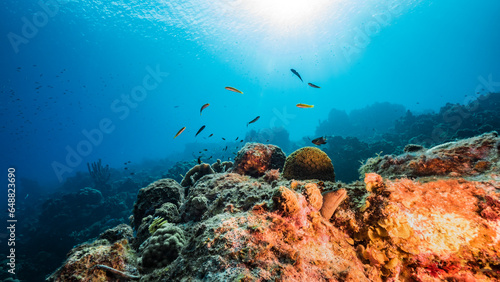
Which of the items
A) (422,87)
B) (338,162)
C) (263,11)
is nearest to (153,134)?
(263,11)

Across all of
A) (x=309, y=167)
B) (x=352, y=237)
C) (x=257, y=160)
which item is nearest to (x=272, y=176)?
(x=309, y=167)

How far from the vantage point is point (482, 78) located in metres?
89.5

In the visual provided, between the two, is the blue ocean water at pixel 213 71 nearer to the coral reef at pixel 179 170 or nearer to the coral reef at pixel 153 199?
the coral reef at pixel 179 170

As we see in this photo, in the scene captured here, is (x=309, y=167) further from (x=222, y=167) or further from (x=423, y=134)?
(x=423, y=134)

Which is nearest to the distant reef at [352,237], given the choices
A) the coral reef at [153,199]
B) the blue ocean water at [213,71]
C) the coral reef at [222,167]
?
the coral reef at [153,199]

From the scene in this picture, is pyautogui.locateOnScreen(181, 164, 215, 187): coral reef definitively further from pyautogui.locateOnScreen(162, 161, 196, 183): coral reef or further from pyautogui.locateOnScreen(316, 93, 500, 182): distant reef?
pyautogui.locateOnScreen(162, 161, 196, 183): coral reef

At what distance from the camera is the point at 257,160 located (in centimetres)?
598

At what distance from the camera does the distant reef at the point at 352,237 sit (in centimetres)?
158

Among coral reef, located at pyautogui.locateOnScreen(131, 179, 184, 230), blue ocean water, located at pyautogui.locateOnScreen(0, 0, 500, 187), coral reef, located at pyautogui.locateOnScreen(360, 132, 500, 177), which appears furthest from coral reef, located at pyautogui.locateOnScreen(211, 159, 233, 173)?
blue ocean water, located at pyautogui.locateOnScreen(0, 0, 500, 187)

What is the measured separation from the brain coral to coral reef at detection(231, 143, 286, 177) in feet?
4.70

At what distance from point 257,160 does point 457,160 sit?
4417 millimetres

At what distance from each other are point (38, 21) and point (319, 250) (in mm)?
52397

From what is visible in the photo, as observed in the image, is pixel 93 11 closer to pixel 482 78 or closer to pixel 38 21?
pixel 38 21

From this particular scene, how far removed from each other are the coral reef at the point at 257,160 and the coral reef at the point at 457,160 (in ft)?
11.4
